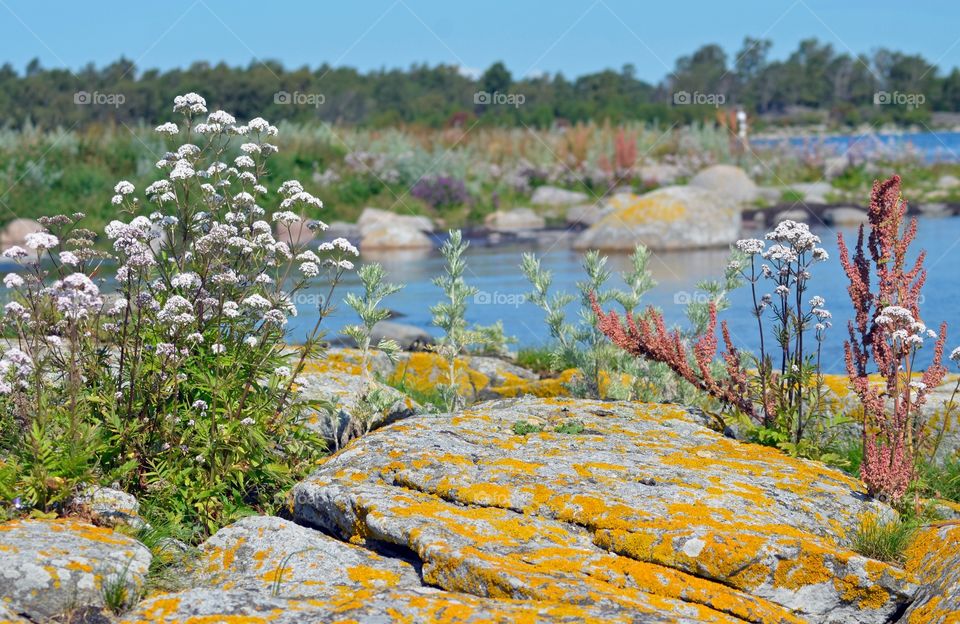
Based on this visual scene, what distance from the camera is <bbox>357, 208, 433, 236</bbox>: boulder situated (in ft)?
89.7

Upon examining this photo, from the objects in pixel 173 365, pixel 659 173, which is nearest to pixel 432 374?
pixel 173 365

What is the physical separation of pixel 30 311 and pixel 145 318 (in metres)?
0.77

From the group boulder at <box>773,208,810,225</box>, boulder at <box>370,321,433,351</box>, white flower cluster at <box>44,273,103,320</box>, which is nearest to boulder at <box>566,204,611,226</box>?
boulder at <box>773,208,810,225</box>

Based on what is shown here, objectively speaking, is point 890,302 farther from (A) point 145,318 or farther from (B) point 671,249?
(B) point 671,249

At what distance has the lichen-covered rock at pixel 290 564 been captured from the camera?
15.8 feet

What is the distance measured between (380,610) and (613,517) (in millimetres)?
1461

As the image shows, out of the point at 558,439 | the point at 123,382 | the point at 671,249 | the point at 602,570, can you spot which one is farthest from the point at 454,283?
the point at 671,249

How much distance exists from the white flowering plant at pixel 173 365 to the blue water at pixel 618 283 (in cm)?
490

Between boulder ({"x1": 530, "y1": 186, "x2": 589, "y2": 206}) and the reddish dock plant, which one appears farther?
boulder ({"x1": 530, "y1": 186, "x2": 589, "y2": 206})

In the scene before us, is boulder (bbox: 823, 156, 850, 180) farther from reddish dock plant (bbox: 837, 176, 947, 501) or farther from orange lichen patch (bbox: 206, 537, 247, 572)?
orange lichen patch (bbox: 206, 537, 247, 572)

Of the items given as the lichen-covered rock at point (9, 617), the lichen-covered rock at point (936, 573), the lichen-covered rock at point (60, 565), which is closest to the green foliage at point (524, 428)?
the lichen-covered rock at point (936, 573)

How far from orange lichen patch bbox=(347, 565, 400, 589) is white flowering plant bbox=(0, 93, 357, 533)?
1150 mm

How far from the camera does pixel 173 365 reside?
582cm

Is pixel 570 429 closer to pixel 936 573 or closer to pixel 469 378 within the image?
pixel 936 573
